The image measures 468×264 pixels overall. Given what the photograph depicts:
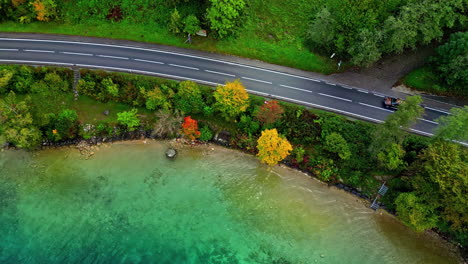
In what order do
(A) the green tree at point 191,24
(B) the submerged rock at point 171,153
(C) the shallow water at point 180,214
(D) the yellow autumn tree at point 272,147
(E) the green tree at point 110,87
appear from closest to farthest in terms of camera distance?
(C) the shallow water at point 180,214
(D) the yellow autumn tree at point 272,147
(B) the submerged rock at point 171,153
(E) the green tree at point 110,87
(A) the green tree at point 191,24

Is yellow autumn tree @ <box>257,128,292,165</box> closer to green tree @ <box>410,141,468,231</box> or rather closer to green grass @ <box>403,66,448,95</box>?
green tree @ <box>410,141,468,231</box>

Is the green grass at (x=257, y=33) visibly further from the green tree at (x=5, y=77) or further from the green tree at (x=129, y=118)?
the green tree at (x=129, y=118)

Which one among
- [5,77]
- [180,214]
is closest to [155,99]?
[180,214]

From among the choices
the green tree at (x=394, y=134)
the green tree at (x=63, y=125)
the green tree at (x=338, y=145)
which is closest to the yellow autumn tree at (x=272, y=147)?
the green tree at (x=338, y=145)

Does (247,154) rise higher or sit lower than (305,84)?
lower

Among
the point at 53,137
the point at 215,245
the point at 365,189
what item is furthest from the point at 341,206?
the point at 53,137

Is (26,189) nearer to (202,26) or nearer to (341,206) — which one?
(202,26)
